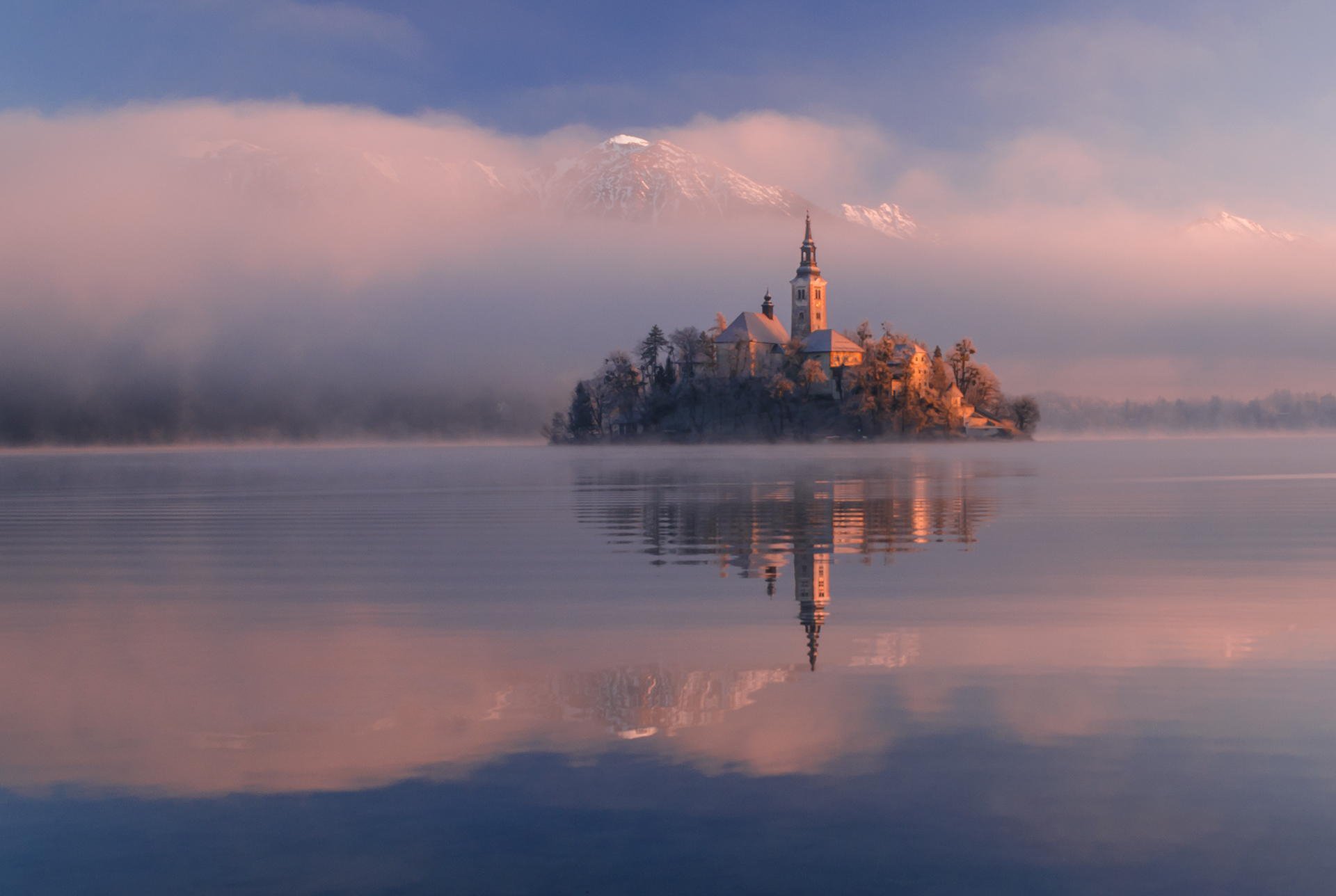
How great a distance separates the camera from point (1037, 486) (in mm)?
61938

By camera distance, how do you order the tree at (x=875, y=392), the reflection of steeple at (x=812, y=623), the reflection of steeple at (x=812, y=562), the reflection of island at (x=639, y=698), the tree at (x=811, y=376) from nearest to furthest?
the reflection of island at (x=639, y=698) → the reflection of steeple at (x=812, y=623) → the reflection of steeple at (x=812, y=562) → the tree at (x=875, y=392) → the tree at (x=811, y=376)

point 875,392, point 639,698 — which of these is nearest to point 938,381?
point 875,392

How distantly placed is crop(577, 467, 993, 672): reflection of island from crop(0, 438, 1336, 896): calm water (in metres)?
0.36

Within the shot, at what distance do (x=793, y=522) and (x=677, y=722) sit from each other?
990 inches

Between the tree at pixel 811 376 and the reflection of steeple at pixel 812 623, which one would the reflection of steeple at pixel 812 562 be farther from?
the tree at pixel 811 376

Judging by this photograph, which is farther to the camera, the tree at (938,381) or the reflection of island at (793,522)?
the tree at (938,381)

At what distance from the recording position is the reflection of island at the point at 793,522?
976 inches

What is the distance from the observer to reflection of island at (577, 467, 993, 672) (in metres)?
24.8

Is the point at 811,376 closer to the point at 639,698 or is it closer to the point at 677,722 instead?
the point at 639,698

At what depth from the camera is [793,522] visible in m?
36.5

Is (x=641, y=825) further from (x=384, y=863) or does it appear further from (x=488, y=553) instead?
(x=488, y=553)

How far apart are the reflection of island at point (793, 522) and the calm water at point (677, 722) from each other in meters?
0.36

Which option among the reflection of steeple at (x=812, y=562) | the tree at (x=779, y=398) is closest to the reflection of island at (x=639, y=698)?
the reflection of steeple at (x=812, y=562)

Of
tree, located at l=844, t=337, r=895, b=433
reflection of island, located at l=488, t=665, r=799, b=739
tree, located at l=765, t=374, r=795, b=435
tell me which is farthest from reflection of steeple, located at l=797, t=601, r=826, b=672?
tree, located at l=765, t=374, r=795, b=435
